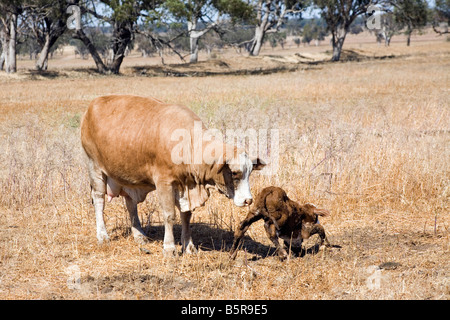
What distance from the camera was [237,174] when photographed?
5348 millimetres

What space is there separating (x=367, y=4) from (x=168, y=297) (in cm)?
5562

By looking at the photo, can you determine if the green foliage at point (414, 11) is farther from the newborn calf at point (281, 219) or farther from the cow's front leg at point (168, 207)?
the cow's front leg at point (168, 207)

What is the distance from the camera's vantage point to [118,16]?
34.8 metres

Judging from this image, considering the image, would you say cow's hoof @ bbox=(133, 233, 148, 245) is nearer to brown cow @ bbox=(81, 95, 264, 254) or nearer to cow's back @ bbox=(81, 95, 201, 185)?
brown cow @ bbox=(81, 95, 264, 254)

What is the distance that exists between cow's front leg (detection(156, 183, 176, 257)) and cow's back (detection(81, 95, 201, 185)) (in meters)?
0.22

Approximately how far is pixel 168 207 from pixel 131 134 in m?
0.98

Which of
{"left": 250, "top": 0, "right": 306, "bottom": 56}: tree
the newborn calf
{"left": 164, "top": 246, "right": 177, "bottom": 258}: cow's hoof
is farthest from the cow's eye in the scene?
{"left": 250, "top": 0, "right": 306, "bottom": 56}: tree

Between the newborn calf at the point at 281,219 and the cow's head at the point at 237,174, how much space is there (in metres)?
0.38

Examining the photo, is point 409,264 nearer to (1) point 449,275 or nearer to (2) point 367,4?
(1) point 449,275

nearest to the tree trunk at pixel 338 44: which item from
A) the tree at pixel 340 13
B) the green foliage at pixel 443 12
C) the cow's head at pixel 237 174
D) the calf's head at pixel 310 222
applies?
the tree at pixel 340 13

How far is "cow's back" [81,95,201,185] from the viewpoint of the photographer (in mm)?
5941

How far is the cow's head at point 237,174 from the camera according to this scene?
5328 millimetres

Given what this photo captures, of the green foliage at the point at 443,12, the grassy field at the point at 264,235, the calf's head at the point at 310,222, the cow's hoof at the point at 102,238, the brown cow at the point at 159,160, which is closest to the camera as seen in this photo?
the grassy field at the point at 264,235

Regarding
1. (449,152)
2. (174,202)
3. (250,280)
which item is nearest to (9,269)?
(174,202)
